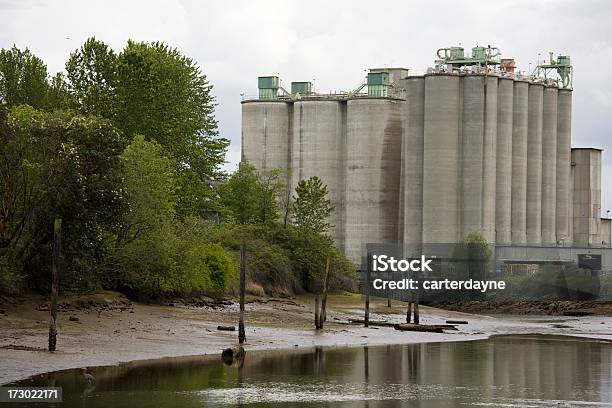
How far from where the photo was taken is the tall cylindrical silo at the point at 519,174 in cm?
12825

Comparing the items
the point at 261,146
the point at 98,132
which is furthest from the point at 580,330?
the point at 261,146

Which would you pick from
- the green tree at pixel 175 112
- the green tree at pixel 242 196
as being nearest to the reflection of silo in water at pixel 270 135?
the green tree at pixel 242 196

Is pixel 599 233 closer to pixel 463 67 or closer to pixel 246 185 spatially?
pixel 463 67

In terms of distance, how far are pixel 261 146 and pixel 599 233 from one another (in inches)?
1638

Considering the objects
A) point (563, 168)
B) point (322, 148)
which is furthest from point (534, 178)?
point (322, 148)

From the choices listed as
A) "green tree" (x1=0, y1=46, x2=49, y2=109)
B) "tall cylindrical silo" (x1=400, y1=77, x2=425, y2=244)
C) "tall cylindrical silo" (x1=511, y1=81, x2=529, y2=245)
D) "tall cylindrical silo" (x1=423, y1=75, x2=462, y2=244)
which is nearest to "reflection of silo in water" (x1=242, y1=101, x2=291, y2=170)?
"tall cylindrical silo" (x1=400, y1=77, x2=425, y2=244)

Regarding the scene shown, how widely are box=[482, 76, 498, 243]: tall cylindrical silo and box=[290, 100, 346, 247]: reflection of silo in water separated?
17.7 meters

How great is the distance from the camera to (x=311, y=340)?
54.3m

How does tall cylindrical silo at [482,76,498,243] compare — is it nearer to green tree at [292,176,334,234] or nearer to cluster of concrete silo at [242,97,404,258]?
cluster of concrete silo at [242,97,404,258]

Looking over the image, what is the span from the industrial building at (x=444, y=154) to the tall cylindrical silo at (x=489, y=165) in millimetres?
111

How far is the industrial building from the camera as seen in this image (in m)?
124

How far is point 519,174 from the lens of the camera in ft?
422

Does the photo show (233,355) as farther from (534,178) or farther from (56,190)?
(534,178)

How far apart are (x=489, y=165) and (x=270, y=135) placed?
28.0 m
